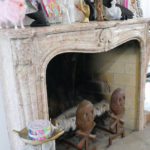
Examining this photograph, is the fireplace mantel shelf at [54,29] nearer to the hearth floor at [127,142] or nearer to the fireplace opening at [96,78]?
the fireplace opening at [96,78]

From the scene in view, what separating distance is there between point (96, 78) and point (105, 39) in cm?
83

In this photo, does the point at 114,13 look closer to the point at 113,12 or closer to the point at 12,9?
the point at 113,12

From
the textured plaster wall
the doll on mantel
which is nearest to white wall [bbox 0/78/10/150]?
the doll on mantel

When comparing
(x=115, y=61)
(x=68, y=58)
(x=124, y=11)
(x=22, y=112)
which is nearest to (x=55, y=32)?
(x=22, y=112)

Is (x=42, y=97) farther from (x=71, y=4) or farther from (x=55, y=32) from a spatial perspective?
(x=71, y=4)

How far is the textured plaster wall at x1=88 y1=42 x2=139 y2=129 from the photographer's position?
6.59 ft

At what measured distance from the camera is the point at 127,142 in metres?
1.90

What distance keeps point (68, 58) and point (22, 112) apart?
2.85 feet

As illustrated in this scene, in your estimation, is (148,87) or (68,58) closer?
(68,58)

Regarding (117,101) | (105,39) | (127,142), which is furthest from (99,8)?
(127,142)

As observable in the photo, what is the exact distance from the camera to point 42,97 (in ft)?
3.54

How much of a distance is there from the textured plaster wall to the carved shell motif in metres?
0.60

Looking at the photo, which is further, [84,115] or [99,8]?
[99,8]

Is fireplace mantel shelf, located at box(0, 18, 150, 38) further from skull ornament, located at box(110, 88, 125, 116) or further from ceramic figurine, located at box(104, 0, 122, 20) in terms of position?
skull ornament, located at box(110, 88, 125, 116)
